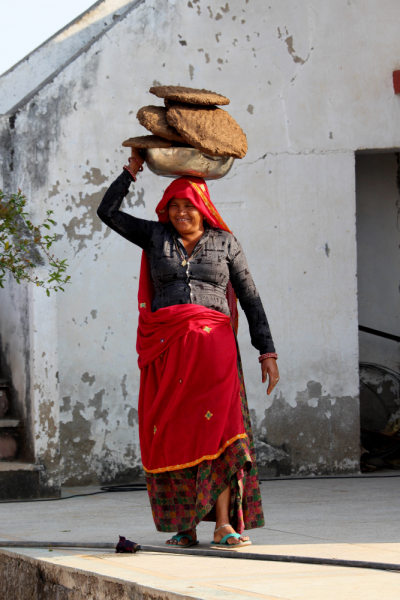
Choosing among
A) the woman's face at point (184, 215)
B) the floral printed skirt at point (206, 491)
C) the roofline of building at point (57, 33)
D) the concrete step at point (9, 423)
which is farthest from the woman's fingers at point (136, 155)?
the roofline of building at point (57, 33)

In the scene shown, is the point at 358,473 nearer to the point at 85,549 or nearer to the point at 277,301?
the point at 277,301

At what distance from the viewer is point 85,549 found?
3.45 m

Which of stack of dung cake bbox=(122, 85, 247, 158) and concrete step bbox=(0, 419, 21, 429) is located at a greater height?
stack of dung cake bbox=(122, 85, 247, 158)

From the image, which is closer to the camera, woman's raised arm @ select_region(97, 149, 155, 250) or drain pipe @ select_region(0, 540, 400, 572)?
drain pipe @ select_region(0, 540, 400, 572)

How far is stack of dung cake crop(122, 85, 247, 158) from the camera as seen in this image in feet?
12.1

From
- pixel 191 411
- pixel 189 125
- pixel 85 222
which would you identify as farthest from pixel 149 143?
pixel 85 222

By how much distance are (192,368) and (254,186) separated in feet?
10.8

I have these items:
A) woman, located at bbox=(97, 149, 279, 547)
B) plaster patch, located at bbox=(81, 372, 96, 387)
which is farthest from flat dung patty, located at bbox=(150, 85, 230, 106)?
plaster patch, located at bbox=(81, 372, 96, 387)

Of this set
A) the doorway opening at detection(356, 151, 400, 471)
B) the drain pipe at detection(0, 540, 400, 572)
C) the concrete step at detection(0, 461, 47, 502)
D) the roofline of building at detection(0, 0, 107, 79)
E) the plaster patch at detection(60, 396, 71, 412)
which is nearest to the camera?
the drain pipe at detection(0, 540, 400, 572)

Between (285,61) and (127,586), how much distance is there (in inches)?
195

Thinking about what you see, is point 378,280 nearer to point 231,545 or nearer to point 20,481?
point 20,481

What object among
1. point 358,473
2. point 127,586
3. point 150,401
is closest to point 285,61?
point 358,473

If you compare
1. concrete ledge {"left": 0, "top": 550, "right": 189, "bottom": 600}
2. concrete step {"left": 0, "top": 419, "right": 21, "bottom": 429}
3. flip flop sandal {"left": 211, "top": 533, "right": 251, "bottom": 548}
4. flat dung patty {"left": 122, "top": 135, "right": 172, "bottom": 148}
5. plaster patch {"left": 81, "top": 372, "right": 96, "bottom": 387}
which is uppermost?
flat dung patty {"left": 122, "top": 135, "right": 172, "bottom": 148}

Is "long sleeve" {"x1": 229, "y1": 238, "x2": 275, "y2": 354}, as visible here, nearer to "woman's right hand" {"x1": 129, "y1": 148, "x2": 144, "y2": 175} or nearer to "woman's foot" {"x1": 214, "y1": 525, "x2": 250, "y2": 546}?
"woman's right hand" {"x1": 129, "y1": 148, "x2": 144, "y2": 175}
